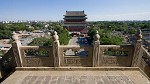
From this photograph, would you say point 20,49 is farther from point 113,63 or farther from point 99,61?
point 113,63

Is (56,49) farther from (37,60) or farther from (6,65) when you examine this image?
(6,65)

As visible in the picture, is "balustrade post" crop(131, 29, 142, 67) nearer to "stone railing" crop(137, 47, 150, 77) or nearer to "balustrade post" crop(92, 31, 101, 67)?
"stone railing" crop(137, 47, 150, 77)

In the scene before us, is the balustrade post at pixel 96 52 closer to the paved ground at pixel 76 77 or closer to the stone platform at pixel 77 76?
the stone platform at pixel 77 76

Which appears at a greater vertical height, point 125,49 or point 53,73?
point 125,49

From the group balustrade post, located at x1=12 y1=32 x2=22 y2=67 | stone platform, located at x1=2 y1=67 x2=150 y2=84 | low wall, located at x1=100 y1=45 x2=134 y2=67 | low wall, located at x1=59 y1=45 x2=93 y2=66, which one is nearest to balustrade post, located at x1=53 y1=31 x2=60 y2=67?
low wall, located at x1=59 y1=45 x2=93 y2=66

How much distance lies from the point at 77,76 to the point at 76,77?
0.09 metres

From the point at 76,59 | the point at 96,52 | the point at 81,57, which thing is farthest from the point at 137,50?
the point at 76,59

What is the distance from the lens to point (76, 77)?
584 centimetres

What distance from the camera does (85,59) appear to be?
6.45m

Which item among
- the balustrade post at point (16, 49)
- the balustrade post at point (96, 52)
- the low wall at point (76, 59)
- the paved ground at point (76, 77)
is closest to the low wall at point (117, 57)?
the balustrade post at point (96, 52)

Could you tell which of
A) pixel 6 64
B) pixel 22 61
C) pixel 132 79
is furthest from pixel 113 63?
pixel 6 64

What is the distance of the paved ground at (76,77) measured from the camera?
5499mm

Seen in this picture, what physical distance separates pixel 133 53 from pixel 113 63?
86 centimetres

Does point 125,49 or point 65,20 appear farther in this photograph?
point 65,20
